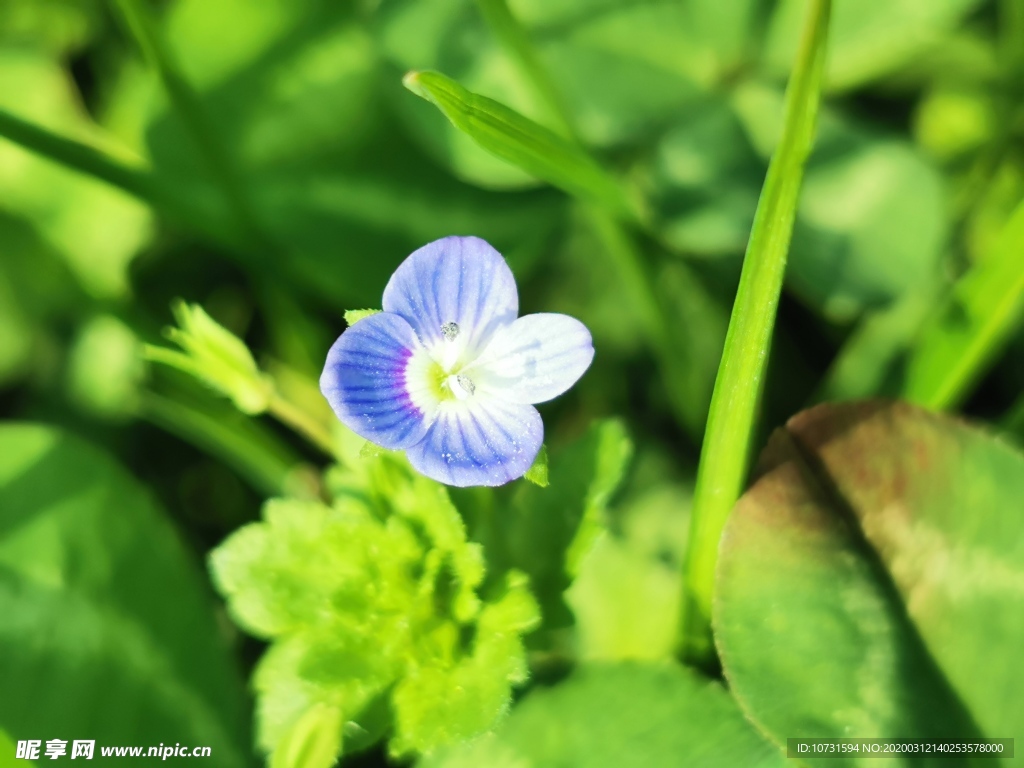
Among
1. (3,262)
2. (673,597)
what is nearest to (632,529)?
(673,597)

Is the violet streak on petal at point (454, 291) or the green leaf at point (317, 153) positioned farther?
the green leaf at point (317, 153)

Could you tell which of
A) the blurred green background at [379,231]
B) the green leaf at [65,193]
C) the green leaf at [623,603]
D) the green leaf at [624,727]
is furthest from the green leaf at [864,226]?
the green leaf at [65,193]

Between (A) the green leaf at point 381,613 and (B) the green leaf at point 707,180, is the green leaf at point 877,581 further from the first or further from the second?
(B) the green leaf at point 707,180

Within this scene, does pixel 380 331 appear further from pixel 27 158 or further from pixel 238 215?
pixel 27 158

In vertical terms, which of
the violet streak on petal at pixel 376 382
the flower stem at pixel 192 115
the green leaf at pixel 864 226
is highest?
the flower stem at pixel 192 115

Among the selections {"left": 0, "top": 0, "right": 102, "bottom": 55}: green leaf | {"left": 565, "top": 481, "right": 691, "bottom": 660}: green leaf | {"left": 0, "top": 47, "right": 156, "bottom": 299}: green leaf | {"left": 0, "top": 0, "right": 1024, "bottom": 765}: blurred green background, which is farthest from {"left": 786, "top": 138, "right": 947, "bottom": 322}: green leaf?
{"left": 0, "top": 0, "right": 102, "bottom": 55}: green leaf
